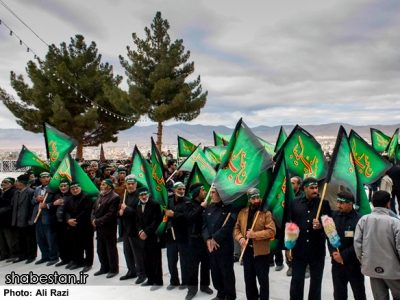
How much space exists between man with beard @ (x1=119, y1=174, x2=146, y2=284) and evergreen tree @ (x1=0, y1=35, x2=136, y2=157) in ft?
78.1

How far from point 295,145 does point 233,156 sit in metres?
1.29

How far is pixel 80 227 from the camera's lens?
6.72m

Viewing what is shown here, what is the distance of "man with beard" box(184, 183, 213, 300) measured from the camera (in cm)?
528

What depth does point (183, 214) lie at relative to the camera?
5.35 metres

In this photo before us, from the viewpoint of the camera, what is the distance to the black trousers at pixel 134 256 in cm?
601

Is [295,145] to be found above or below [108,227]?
above

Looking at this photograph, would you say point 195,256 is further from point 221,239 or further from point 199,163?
point 199,163

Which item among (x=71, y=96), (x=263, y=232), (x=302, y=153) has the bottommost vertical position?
(x=263, y=232)

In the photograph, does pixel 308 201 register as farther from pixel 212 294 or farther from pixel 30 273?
pixel 30 273

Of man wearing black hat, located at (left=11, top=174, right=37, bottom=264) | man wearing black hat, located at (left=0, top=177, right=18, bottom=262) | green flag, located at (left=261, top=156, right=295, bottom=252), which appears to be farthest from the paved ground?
green flag, located at (left=261, top=156, right=295, bottom=252)

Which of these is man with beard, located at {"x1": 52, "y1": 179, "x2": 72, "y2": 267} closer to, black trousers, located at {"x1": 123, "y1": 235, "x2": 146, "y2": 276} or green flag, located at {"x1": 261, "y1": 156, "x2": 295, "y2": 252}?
black trousers, located at {"x1": 123, "y1": 235, "x2": 146, "y2": 276}

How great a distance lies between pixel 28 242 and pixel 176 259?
11.8ft

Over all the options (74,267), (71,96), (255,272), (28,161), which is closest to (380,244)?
(255,272)

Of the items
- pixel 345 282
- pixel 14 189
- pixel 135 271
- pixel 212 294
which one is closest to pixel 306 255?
pixel 345 282
